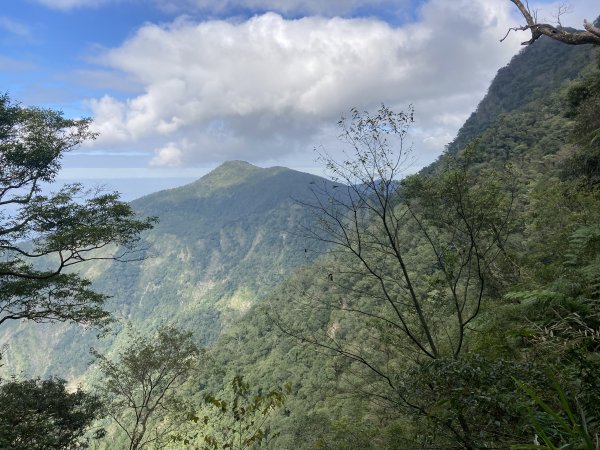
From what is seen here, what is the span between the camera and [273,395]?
4531 millimetres

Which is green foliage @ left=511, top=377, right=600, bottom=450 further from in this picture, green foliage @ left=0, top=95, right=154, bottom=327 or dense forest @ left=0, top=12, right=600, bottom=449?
green foliage @ left=0, top=95, right=154, bottom=327

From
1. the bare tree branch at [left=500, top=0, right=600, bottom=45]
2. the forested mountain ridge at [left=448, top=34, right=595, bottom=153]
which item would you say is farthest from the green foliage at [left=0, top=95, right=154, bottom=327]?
the forested mountain ridge at [left=448, top=34, right=595, bottom=153]

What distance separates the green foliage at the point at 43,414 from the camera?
10.0 m

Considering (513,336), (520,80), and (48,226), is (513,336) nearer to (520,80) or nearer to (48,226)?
(48,226)

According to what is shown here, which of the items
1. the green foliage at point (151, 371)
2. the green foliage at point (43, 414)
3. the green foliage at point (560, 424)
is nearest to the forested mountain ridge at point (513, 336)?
the green foliage at point (560, 424)

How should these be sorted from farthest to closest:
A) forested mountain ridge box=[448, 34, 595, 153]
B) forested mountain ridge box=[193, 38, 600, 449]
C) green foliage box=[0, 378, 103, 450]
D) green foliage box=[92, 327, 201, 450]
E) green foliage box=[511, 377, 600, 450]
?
forested mountain ridge box=[448, 34, 595, 153]
green foliage box=[92, 327, 201, 450]
green foliage box=[0, 378, 103, 450]
forested mountain ridge box=[193, 38, 600, 449]
green foliage box=[511, 377, 600, 450]

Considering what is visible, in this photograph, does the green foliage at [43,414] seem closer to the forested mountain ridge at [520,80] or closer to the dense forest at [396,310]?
the dense forest at [396,310]

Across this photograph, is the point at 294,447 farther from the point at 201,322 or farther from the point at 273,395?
the point at 201,322

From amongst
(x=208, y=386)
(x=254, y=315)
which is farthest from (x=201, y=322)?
(x=208, y=386)

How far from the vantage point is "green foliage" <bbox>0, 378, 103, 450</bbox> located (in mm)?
10031

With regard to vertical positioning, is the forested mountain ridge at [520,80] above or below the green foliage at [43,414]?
above

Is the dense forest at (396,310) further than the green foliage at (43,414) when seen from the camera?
No

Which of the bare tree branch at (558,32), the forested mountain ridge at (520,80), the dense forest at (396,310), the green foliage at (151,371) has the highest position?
the forested mountain ridge at (520,80)

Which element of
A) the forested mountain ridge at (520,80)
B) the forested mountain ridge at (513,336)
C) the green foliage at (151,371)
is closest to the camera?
the forested mountain ridge at (513,336)
